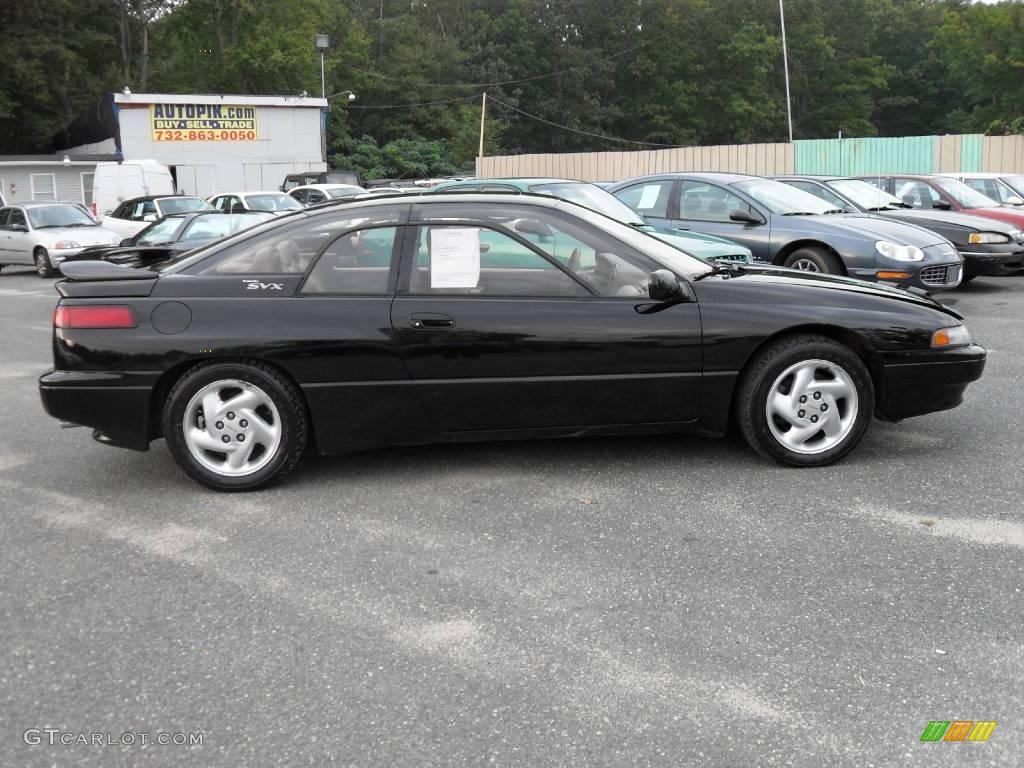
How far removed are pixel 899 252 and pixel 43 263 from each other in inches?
625

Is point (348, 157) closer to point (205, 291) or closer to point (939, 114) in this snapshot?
point (939, 114)

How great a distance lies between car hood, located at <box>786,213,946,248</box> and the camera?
1051 cm

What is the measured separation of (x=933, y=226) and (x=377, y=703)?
38.0ft

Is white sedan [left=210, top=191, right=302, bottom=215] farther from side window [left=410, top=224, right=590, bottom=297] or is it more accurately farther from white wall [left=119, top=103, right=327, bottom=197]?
white wall [left=119, top=103, right=327, bottom=197]

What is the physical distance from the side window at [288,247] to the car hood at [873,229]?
21.5ft

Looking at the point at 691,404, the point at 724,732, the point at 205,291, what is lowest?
the point at 724,732

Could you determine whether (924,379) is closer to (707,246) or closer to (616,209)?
(707,246)

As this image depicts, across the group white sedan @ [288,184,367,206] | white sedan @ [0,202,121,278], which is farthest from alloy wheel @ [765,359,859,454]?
white sedan @ [288,184,367,206]

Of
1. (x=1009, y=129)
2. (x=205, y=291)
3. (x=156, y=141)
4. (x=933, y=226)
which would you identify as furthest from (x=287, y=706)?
(x=1009, y=129)

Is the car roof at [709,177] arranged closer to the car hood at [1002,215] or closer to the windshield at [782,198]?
the windshield at [782,198]

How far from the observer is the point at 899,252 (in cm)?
1034

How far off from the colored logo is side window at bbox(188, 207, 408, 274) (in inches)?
136

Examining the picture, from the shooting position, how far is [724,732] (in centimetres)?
291

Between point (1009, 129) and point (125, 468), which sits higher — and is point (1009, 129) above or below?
above
